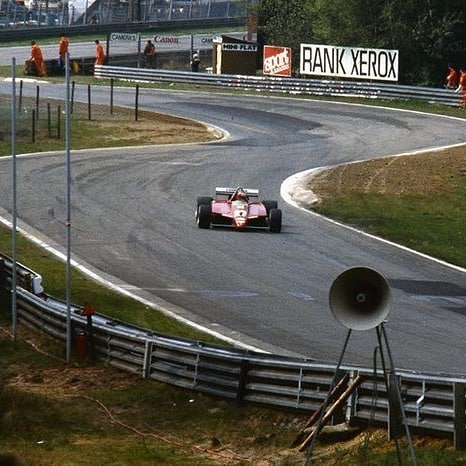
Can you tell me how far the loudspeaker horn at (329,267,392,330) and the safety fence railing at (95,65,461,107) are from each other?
40.5 m

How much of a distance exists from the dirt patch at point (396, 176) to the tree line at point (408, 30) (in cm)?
1806

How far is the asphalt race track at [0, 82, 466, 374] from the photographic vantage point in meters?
19.7

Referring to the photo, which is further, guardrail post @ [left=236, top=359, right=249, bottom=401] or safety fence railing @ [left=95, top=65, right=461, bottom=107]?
safety fence railing @ [left=95, top=65, right=461, bottom=107]

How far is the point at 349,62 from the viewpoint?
180 feet

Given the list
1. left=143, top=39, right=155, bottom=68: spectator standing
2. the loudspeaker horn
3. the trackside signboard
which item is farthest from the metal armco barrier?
left=143, top=39, right=155, bottom=68: spectator standing

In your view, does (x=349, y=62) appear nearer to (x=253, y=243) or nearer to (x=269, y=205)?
(x=269, y=205)

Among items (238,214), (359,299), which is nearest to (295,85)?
(238,214)

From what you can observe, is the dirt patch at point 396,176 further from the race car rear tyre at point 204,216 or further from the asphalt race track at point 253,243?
the race car rear tyre at point 204,216

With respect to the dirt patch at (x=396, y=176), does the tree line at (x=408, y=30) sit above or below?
above

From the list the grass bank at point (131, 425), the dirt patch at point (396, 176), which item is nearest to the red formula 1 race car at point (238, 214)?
the dirt patch at point (396, 176)

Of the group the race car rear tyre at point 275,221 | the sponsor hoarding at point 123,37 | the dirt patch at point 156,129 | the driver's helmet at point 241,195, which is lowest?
the dirt patch at point 156,129

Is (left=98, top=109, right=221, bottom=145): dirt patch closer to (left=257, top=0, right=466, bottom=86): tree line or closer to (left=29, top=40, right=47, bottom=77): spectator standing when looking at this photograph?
(left=29, top=40, right=47, bottom=77): spectator standing

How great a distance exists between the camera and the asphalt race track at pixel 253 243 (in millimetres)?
19656

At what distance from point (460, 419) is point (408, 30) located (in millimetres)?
45659
